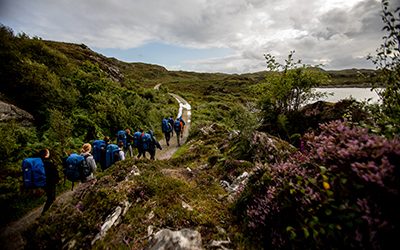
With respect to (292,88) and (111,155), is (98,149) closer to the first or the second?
(111,155)

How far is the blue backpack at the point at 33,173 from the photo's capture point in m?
7.09

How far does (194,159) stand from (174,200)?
7.49m

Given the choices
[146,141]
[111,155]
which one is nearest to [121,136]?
[146,141]

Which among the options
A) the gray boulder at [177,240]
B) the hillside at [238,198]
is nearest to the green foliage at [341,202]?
the hillside at [238,198]

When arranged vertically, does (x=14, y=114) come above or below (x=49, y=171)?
above

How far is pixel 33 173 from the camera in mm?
7180

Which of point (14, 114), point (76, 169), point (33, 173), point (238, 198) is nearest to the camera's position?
point (238, 198)

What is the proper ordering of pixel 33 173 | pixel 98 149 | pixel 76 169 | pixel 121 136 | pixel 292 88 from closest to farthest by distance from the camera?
pixel 33 173
pixel 76 169
pixel 98 149
pixel 121 136
pixel 292 88

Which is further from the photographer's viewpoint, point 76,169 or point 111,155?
point 111,155

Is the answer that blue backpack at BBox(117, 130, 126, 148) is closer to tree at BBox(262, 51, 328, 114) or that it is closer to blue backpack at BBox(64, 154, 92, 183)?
blue backpack at BBox(64, 154, 92, 183)

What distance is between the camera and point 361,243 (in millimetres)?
2188

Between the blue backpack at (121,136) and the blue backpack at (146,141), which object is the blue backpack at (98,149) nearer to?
the blue backpack at (146,141)

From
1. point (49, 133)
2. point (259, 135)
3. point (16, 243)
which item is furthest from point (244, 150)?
point (49, 133)

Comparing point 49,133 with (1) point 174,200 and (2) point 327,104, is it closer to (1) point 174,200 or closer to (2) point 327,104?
(1) point 174,200
